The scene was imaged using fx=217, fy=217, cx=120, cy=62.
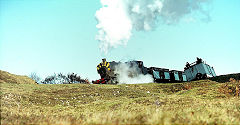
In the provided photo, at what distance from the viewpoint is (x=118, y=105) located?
573 inches

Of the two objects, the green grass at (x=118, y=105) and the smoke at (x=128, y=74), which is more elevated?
the smoke at (x=128, y=74)

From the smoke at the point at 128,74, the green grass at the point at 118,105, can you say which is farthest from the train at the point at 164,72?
the green grass at the point at 118,105

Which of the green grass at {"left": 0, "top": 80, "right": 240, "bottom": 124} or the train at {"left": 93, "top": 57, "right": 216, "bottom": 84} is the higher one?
the train at {"left": 93, "top": 57, "right": 216, "bottom": 84}

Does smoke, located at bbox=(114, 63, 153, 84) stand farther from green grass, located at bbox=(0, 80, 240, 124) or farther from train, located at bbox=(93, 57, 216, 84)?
green grass, located at bbox=(0, 80, 240, 124)

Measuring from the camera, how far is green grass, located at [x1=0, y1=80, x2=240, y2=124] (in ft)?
24.8

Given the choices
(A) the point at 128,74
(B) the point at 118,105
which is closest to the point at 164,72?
(A) the point at 128,74

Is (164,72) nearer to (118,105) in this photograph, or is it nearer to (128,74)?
(128,74)

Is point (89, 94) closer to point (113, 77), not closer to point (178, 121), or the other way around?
point (113, 77)

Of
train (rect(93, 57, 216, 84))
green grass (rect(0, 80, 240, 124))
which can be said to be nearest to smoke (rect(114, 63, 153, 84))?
train (rect(93, 57, 216, 84))

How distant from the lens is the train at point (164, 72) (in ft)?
106

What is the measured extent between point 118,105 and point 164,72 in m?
23.9

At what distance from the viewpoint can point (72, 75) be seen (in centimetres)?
6184

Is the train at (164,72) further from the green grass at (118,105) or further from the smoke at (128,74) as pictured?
the green grass at (118,105)

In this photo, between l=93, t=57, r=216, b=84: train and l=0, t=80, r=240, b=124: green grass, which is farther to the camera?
l=93, t=57, r=216, b=84: train
